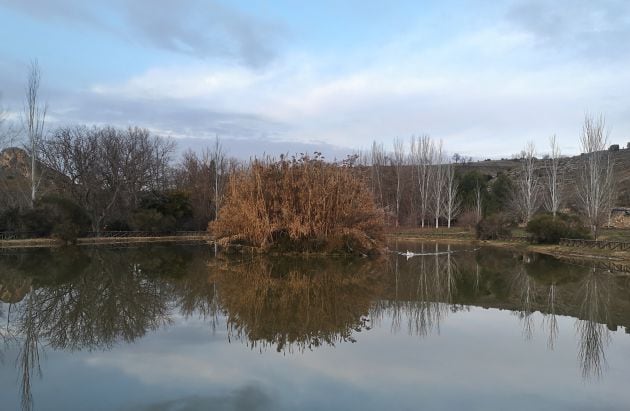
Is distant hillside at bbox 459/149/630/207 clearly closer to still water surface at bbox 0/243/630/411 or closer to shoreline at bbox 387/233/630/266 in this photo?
shoreline at bbox 387/233/630/266

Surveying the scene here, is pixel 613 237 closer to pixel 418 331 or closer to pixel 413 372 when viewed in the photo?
pixel 418 331

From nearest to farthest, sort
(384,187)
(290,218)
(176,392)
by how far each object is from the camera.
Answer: (176,392), (290,218), (384,187)

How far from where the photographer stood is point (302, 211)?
22.6 metres

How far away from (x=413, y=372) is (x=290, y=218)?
16015 millimetres

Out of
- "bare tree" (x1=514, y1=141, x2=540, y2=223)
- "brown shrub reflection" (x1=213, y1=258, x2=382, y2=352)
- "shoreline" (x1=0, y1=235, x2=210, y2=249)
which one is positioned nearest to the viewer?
"brown shrub reflection" (x1=213, y1=258, x2=382, y2=352)

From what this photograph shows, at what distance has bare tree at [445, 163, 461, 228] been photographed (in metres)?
50.3

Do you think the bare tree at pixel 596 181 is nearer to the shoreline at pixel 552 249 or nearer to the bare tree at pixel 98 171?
the shoreline at pixel 552 249

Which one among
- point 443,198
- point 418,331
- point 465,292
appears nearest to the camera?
point 418,331

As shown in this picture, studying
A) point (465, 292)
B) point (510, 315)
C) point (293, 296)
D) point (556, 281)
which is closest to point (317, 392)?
point (293, 296)

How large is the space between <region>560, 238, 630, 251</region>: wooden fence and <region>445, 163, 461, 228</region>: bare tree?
61.7 feet

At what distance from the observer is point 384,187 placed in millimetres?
57906

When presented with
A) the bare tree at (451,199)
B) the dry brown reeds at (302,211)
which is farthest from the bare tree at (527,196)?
the dry brown reeds at (302,211)

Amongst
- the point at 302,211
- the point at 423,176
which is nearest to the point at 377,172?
the point at 423,176

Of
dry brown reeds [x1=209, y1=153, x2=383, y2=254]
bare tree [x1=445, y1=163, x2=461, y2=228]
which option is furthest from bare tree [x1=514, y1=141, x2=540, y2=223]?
dry brown reeds [x1=209, y1=153, x2=383, y2=254]
